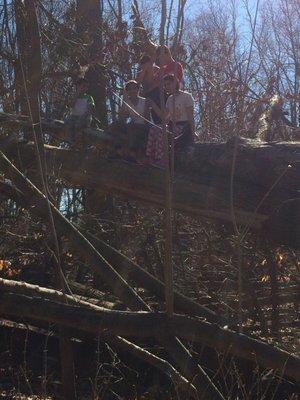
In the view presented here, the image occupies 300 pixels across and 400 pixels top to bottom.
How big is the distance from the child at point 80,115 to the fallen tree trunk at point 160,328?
A: 2655 millimetres

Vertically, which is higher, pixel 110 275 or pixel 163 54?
pixel 163 54

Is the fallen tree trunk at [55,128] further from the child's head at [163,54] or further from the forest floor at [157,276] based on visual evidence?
the child's head at [163,54]

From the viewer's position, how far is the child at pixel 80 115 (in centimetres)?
688

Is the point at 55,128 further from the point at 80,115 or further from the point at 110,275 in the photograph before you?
the point at 110,275

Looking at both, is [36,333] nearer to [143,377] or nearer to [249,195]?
[143,377]

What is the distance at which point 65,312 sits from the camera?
453cm

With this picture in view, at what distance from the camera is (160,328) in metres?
4.35

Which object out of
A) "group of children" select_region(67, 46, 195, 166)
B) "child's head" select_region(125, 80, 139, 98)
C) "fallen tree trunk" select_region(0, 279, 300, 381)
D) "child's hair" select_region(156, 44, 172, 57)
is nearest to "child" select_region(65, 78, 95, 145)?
"group of children" select_region(67, 46, 195, 166)

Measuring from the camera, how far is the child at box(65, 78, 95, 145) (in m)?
6.88

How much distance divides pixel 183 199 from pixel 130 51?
313 centimetres

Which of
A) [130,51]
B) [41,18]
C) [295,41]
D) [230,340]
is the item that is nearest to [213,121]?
[130,51]

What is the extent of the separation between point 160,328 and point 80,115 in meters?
3.36

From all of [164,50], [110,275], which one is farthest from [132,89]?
[164,50]

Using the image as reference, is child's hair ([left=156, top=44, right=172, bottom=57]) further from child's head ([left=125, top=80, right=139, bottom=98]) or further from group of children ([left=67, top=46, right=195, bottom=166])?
child's head ([left=125, top=80, right=139, bottom=98])
